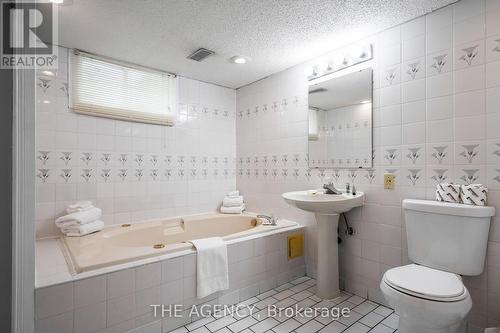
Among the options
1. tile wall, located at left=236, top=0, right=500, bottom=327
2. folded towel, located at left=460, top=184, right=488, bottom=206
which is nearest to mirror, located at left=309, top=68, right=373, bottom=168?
tile wall, located at left=236, top=0, right=500, bottom=327

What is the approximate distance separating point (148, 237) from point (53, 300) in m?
1.15

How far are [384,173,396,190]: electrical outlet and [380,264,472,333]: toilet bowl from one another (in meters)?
0.65

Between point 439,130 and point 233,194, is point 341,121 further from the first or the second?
point 233,194

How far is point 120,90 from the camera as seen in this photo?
254 cm

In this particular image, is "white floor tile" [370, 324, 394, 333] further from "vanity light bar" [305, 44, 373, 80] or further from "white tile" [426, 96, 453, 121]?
"vanity light bar" [305, 44, 373, 80]

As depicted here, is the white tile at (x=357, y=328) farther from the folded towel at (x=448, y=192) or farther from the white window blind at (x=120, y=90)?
the white window blind at (x=120, y=90)

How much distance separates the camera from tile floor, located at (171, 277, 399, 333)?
1731mm

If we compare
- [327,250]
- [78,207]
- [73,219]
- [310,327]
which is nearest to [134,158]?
[78,207]

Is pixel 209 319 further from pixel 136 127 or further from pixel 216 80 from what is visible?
pixel 216 80

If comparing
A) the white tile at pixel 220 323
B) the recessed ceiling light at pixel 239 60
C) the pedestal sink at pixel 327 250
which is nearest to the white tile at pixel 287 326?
the white tile at pixel 220 323

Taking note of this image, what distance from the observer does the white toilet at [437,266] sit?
1.26m

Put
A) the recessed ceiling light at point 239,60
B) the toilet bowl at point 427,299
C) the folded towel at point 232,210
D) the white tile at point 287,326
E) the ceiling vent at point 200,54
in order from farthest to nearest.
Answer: the folded towel at point 232,210
the recessed ceiling light at point 239,60
the ceiling vent at point 200,54
the white tile at point 287,326
the toilet bowl at point 427,299

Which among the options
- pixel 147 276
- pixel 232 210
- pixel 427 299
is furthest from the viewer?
pixel 232 210

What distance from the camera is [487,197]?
155cm
